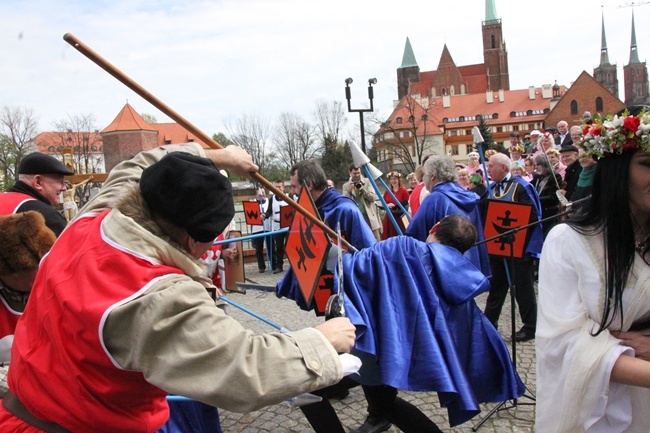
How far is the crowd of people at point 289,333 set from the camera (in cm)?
130

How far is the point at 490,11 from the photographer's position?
105000 mm

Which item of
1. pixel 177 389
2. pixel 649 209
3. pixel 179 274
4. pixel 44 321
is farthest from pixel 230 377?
pixel 649 209

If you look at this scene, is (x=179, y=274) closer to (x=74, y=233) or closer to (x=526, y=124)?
(x=74, y=233)

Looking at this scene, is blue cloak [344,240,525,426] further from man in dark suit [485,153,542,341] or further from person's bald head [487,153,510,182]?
person's bald head [487,153,510,182]

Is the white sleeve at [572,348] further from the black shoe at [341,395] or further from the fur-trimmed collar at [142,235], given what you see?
the black shoe at [341,395]

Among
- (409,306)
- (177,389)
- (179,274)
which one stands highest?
(179,274)

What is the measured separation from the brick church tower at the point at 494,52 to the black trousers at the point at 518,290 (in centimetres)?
10398

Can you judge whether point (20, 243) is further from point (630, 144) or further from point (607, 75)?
point (607, 75)

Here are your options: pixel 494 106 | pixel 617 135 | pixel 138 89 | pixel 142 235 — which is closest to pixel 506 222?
pixel 617 135

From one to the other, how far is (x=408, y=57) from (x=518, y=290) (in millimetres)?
105943

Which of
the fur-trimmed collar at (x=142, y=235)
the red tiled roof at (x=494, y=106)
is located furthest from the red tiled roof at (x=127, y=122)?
the fur-trimmed collar at (x=142, y=235)

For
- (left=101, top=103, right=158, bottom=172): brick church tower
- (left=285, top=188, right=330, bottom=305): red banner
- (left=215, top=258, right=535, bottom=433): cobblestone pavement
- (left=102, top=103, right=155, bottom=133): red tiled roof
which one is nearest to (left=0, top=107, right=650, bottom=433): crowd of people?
(left=285, top=188, right=330, bottom=305): red banner

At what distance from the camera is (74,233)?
5.34ft

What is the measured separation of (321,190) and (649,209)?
Answer: 3456 mm
